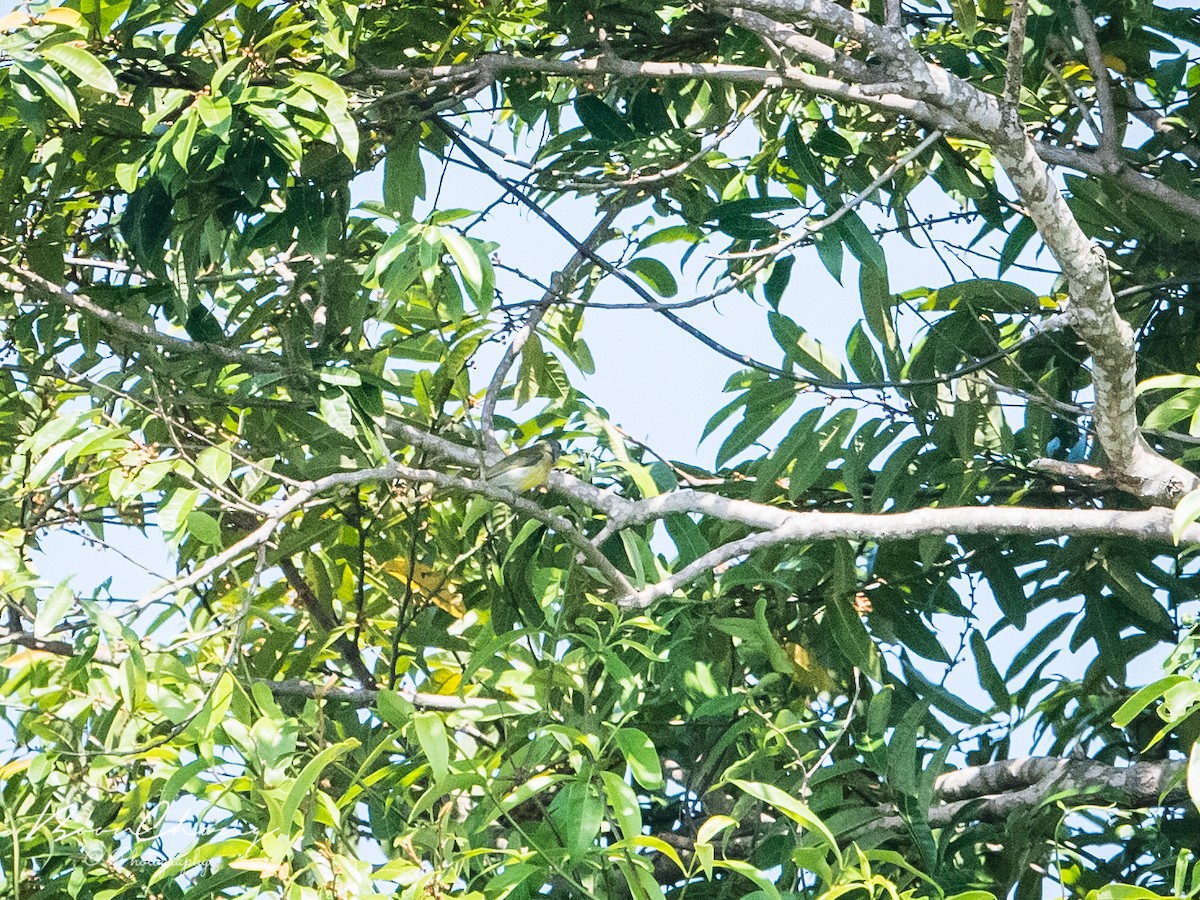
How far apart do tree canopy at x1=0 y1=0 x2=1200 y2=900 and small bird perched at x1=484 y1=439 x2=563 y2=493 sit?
0.18 feet

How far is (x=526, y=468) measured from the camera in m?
2.81

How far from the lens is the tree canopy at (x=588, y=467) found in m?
2.25

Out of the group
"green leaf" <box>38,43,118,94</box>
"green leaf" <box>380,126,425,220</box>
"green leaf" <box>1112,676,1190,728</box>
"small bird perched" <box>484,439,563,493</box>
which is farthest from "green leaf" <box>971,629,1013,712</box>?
"green leaf" <box>38,43,118,94</box>

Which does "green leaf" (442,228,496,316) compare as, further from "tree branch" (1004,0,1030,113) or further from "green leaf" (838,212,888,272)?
"tree branch" (1004,0,1030,113)

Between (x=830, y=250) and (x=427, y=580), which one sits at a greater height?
(x=830, y=250)

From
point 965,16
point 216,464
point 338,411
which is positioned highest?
point 965,16

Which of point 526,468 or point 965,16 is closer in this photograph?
point 965,16

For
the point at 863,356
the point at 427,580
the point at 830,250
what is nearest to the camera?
the point at 830,250

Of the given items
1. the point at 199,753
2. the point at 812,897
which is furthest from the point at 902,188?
the point at 199,753

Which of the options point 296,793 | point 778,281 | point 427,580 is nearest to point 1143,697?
point 296,793

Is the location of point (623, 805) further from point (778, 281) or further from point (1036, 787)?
point (778, 281)

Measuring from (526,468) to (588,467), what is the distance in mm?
171

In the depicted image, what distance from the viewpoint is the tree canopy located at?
2248 millimetres

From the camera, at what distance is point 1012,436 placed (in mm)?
2793
